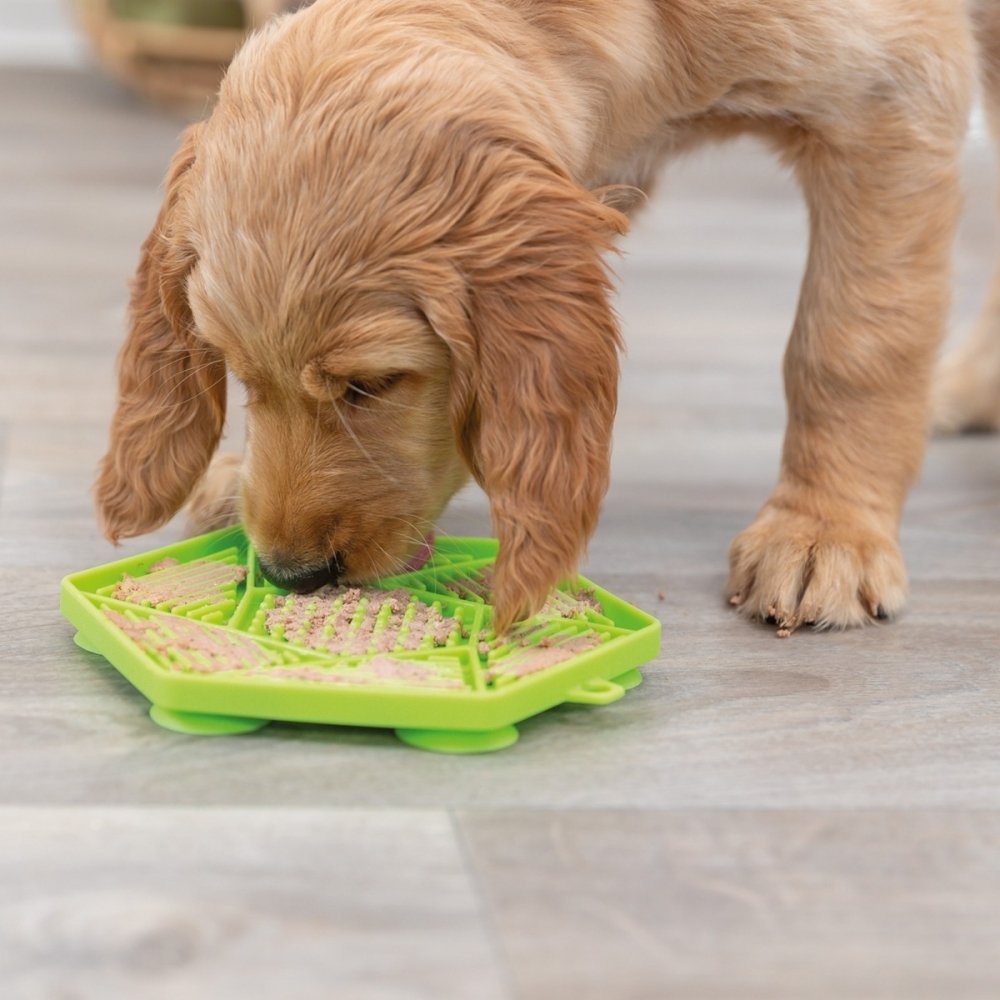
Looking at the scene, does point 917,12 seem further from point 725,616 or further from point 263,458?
point 263,458

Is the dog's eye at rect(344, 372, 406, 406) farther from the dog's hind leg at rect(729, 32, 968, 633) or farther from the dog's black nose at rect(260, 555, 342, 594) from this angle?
the dog's hind leg at rect(729, 32, 968, 633)

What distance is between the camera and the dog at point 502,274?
73.1 inches

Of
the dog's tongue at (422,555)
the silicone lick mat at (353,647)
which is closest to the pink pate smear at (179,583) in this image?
the silicone lick mat at (353,647)

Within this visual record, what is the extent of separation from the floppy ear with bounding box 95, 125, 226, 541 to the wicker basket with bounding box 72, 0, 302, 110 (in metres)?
4.96

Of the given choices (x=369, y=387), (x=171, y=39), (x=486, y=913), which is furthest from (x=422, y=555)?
(x=171, y=39)

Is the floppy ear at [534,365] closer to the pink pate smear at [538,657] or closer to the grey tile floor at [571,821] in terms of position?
the pink pate smear at [538,657]

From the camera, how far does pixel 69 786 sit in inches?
66.4

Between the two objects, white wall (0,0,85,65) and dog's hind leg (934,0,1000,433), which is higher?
Answer: dog's hind leg (934,0,1000,433)

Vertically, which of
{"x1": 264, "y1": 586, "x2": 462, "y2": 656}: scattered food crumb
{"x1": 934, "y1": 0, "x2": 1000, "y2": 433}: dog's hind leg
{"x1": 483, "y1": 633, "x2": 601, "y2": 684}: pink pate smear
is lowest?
{"x1": 934, "y1": 0, "x2": 1000, "y2": 433}: dog's hind leg

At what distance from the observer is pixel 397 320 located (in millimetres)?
1866

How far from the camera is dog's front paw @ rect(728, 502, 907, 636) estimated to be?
7.42 feet

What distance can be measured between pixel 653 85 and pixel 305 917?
4.32ft

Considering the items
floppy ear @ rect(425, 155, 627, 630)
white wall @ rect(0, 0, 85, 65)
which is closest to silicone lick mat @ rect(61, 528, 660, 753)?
floppy ear @ rect(425, 155, 627, 630)

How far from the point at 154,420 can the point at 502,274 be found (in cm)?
68
